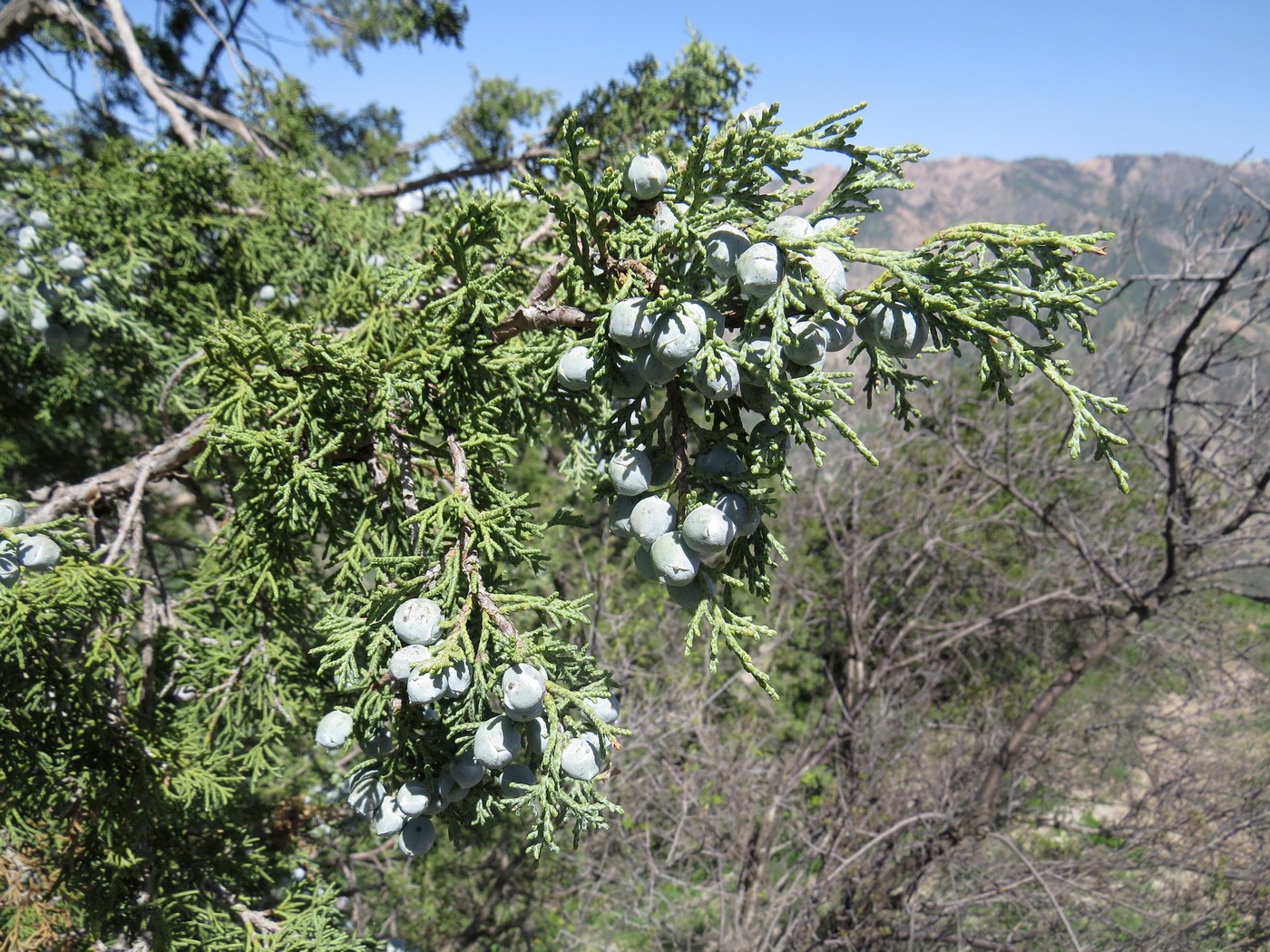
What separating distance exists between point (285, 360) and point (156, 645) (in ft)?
3.97

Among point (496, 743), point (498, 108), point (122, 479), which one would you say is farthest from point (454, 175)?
point (496, 743)

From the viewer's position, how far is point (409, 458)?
5.59 feet

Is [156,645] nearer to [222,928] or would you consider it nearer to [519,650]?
[222,928]

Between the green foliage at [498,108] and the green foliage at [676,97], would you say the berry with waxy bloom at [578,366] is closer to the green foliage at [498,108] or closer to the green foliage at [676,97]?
the green foliage at [676,97]

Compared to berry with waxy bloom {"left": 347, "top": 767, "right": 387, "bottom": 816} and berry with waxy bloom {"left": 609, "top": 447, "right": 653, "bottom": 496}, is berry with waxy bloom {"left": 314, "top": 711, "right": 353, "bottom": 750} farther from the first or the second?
berry with waxy bloom {"left": 609, "top": 447, "right": 653, "bottom": 496}

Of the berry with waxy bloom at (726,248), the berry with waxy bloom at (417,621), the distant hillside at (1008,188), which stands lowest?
the berry with waxy bloom at (417,621)

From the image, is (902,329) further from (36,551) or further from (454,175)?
(454,175)

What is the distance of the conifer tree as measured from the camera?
127 cm

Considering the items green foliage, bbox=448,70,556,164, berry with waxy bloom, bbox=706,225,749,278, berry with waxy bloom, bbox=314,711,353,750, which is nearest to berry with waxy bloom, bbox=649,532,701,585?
berry with waxy bloom, bbox=706,225,749,278

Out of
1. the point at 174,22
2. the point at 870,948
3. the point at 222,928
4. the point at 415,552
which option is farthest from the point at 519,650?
the point at 174,22

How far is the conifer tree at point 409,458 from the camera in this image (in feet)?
4.16

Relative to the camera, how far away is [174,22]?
253 inches

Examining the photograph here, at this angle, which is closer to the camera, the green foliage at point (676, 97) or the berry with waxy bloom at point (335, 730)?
the berry with waxy bloom at point (335, 730)

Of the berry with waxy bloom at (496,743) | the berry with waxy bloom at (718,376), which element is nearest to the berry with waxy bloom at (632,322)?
the berry with waxy bloom at (718,376)
